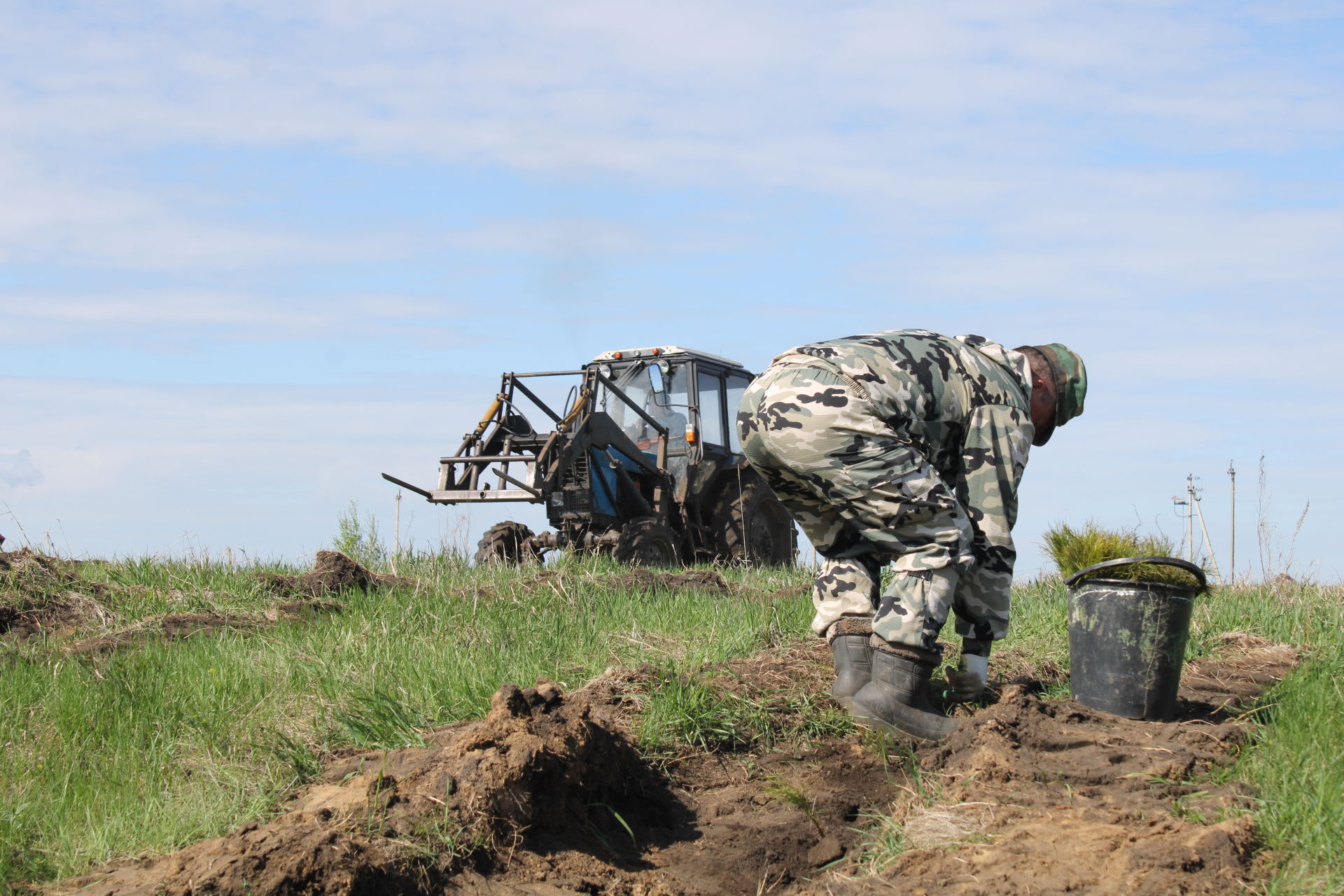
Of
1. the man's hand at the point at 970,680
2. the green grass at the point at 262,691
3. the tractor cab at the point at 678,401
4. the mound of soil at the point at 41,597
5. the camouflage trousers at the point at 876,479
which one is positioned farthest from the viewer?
the tractor cab at the point at 678,401

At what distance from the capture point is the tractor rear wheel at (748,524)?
13.0 meters

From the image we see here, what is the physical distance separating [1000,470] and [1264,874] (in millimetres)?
1699

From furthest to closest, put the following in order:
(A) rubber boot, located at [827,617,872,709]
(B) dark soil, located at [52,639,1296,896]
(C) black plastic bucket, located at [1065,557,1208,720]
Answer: (A) rubber boot, located at [827,617,872,709]
(C) black plastic bucket, located at [1065,557,1208,720]
(B) dark soil, located at [52,639,1296,896]

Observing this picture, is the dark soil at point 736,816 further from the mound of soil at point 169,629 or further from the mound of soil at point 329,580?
the mound of soil at point 329,580

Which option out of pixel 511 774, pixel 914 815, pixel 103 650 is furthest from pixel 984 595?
pixel 103 650

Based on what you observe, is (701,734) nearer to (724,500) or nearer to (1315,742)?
(1315,742)

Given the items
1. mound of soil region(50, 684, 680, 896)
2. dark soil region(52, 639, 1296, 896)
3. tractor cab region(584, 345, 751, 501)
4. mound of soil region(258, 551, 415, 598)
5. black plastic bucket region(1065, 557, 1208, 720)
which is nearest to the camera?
mound of soil region(50, 684, 680, 896)

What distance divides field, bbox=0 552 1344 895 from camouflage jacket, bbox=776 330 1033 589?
0.64m

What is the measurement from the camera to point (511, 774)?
9.70 ft

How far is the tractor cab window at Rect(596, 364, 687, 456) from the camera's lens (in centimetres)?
1298

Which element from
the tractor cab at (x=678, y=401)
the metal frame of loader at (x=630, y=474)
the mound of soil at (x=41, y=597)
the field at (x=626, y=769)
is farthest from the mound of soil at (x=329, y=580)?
the tractor cab at (x=678, y=401)

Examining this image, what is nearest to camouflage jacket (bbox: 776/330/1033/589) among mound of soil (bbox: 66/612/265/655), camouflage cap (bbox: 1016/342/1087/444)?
camouflage cap (bbox: 1016/342/1087/444)

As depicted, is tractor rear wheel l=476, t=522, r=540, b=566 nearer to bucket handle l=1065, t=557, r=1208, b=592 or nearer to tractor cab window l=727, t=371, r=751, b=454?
tractor cab window l=727, t=371, r=751, b=454

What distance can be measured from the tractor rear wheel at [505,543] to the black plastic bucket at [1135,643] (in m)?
8.21
